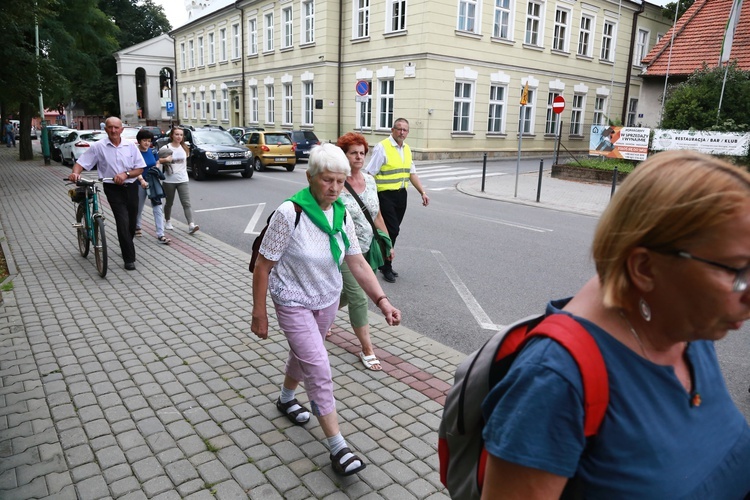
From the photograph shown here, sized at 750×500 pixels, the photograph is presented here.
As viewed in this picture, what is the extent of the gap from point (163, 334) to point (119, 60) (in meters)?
58.8

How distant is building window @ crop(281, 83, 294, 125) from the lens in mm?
34000

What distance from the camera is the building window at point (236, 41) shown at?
129 feet

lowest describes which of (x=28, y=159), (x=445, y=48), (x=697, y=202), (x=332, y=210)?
(x=28, y=159)

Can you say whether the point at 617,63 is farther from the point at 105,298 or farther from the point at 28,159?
the point at 105,298

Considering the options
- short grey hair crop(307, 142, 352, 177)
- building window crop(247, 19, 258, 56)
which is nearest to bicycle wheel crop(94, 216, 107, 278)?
short grey hair crop(307, 142, 352, 177)

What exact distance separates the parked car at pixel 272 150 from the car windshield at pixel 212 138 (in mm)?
1799

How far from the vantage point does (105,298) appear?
6.16m

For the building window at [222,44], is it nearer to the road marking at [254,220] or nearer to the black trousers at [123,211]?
the road marking at [254,220]

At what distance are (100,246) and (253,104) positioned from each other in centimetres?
3320

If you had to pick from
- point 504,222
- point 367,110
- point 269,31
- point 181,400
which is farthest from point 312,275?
point 269,31

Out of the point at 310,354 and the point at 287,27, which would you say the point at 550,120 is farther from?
the point at 310,354

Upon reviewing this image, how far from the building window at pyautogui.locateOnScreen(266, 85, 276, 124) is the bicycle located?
29.3 m

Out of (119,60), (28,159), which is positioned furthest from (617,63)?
(119,60)

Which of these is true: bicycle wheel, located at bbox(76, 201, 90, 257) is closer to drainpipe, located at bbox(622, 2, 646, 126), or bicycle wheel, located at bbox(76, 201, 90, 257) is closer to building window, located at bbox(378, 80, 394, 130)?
building window, located at bbox(378, 80, 394, 130)
